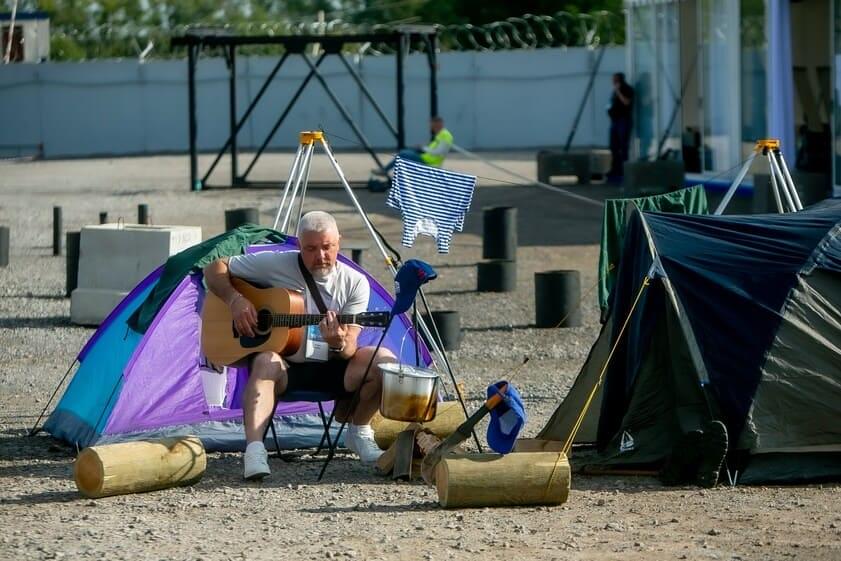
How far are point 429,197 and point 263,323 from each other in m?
1.91

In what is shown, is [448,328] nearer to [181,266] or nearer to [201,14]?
[181,266]

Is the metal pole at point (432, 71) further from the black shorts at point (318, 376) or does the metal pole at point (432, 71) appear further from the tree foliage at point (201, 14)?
the black shorts at point (318, 376)

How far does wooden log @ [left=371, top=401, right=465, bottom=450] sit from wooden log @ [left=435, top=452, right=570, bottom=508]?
1211 mm

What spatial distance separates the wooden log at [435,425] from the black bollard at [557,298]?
4.37 meters

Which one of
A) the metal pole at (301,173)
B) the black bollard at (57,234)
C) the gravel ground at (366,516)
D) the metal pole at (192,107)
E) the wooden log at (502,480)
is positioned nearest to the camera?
the gravel ground at (366,516)

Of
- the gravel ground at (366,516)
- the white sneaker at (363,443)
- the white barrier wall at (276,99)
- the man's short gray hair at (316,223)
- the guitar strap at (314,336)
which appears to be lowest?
the gravel ground at (366,516)

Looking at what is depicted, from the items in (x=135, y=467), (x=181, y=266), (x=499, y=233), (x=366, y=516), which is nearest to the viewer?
(x=366, y=516)

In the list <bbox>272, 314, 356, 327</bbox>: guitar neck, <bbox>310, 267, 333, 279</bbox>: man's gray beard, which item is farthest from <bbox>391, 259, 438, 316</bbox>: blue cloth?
<bbox>310, 267, 333, 279</bbox>: man's gray beard

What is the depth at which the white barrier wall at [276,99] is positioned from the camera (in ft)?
123

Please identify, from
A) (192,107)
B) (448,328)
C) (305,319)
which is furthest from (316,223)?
(192,107)

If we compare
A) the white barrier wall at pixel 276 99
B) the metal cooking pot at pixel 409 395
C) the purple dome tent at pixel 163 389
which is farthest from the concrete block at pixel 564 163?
the metal cooking pot at pixel 409 395

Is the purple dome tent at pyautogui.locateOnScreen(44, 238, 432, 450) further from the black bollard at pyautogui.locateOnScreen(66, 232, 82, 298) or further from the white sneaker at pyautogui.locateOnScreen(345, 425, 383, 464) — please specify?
the black bollard at pyautogui.locateOnScreen(66, 232, 82, 298)

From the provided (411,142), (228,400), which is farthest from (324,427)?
(411,142)

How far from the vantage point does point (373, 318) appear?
727 cm
